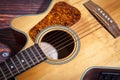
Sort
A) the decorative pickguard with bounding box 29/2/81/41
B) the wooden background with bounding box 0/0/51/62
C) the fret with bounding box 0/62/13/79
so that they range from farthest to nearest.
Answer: the wooden background with bounding box 0/0/51/62, the decorative pickguard with bounding box 29/2/81/41, the fret with bounding box 0/62/13/79

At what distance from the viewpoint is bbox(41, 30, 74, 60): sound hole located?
110cm

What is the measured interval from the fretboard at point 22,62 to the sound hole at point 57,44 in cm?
7

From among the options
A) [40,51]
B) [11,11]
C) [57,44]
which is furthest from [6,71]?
[11,11]

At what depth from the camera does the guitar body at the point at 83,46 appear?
1036 mm

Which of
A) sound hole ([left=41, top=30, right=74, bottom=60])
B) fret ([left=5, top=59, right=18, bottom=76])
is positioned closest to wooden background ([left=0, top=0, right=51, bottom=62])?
sound hole ([left=41, top=30, right=74, bottom=60])

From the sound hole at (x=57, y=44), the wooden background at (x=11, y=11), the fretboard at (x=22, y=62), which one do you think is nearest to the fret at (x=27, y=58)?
the fretboard at (x=22, y=62)

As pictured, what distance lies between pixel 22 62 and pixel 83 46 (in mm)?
267

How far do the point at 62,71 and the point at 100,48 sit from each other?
192mm

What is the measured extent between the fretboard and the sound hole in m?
0.07

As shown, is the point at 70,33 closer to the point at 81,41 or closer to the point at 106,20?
the point at 81,41

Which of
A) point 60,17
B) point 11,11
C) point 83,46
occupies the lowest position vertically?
point 83,46

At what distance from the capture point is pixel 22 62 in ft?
3.28

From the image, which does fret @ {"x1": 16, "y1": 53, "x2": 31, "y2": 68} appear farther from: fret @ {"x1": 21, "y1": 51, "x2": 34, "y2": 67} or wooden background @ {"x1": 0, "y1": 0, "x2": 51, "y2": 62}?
wooden background @ {"x1": 0, "y1": 0, "x2": 51, "y2": 62}

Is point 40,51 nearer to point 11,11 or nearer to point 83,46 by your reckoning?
point 83,46
